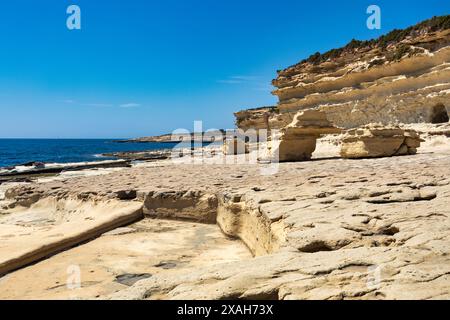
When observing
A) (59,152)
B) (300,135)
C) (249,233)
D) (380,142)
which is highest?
(300,135)

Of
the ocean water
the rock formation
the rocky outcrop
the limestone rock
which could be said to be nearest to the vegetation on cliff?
the limestone rock

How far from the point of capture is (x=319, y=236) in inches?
136

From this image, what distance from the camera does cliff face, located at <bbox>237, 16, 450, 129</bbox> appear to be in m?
20.8

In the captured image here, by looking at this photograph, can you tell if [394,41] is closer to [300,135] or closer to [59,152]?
[300,135]

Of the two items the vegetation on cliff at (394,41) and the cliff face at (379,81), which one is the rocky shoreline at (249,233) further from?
the vegetation on cliff at (394,41)

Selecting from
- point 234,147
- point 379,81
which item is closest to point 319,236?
point 234,147

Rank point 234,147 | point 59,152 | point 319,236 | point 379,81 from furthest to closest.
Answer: point 59,152 → point 379,81 → point 234,147 → point 319,236

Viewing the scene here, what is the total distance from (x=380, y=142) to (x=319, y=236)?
29.4 ft

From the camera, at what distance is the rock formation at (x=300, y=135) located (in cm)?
1223

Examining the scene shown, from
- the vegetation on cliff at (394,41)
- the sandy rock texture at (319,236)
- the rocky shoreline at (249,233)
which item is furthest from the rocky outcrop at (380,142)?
the vegetation on cliff at (394,41)

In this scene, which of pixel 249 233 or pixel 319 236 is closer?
pixel 319 236

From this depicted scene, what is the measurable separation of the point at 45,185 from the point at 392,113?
20.0m

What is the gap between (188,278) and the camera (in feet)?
9.23

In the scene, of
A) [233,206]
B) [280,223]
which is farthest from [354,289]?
[233,206]
